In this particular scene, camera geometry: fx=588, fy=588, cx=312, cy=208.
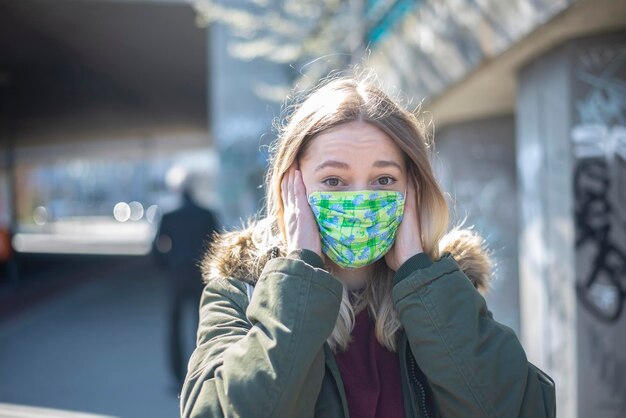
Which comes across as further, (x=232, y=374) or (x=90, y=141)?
(x=90, y=141)

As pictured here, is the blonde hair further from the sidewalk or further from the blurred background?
the sidewalk

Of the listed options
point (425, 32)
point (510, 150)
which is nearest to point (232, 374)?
point (425, 32)

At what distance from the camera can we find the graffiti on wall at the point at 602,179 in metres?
3.62

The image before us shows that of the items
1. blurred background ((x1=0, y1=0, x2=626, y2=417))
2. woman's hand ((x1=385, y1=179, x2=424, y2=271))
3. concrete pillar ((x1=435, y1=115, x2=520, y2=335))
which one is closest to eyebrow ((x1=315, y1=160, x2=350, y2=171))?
woman's hand ((x1=385, y1=179, x2=424, y2=271))

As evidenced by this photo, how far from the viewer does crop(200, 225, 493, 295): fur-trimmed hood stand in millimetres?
1694

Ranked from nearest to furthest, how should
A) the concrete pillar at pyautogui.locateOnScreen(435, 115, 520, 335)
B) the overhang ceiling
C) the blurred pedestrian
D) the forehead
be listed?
the forehead → the blurred pedestrian → the concrete pillar at pyautogui.locateOnScreen(435, 115, 520, 335) → the overhang ceiling

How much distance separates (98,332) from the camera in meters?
8.48

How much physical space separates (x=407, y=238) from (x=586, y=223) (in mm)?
2499

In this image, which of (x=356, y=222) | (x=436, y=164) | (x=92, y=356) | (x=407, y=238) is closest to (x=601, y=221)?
(x=436, y=164)

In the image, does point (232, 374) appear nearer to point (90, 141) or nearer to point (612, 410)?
point (612, 410)

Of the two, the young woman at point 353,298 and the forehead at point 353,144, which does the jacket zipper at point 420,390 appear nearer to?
the young woman at point 353,298

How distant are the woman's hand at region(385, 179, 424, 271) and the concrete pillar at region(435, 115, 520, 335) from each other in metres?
4.27

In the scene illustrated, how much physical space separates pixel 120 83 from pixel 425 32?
1457cm

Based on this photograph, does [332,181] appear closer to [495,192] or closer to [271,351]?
[271,351]
